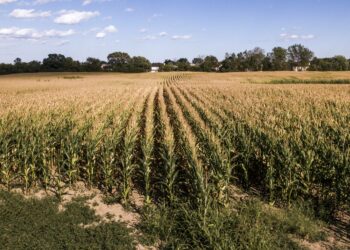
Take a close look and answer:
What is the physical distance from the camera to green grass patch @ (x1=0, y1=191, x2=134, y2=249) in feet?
25.1

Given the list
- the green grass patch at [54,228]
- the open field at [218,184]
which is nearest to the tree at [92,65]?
the open field at [218,184]

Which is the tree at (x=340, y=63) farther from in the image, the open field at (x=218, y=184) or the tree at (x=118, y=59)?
the open field at (x=218, y=184)

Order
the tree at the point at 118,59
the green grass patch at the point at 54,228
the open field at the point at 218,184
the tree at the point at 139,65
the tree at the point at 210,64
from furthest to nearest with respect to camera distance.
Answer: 1. the tree at the point at 118,59
2. the tree at the point at 210,64
3. the tree at the point at 139,65
4. the open field at the point at 218,184
5. the green grass patch at the point at 54,228

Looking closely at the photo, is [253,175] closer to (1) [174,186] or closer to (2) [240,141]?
(2) [240,141]

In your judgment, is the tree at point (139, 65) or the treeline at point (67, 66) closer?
the treeline at point (67, 66)

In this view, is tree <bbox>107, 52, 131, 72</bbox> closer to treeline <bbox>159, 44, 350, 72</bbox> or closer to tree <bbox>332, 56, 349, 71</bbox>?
treeline <bbox>159, 44, 350, 72</bbox>

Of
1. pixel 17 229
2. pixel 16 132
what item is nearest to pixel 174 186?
pixel 17 229

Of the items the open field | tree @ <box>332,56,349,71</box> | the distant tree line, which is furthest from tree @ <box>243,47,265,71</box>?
the open field

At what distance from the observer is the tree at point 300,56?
464ft

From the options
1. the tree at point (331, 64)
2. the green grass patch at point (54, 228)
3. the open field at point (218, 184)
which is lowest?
the green grass patch at point (54, 228)

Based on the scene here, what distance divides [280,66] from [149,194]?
426 feet

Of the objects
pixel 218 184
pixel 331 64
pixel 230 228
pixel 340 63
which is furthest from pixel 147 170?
pixel 340 63

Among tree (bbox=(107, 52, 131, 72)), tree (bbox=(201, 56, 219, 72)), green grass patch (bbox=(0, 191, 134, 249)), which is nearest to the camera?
green grass patch (bbox=(0, 191, 134, 249))

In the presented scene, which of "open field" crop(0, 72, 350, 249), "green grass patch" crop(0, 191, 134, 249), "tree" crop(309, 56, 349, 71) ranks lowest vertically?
"green grass patch" crop(0, 191, 134, 249)
